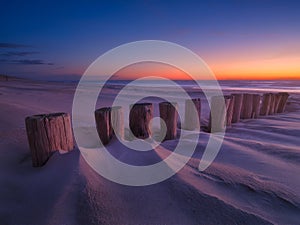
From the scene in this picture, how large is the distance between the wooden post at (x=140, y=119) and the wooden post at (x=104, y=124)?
16.5 inches

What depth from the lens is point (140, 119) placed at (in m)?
2.88

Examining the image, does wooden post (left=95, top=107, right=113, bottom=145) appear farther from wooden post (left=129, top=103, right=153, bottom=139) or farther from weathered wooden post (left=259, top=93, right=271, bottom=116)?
weathered wooden post (left=259, top=93, right=271, bottom=116)

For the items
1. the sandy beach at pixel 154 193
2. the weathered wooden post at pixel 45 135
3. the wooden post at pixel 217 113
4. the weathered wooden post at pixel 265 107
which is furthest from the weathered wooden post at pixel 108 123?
the weathered wooden post at pixel 265 107

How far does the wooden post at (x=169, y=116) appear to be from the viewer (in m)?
3.11

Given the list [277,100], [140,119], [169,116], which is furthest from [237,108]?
[140,119]

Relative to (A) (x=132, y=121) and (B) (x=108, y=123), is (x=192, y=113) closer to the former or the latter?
(A) (x=132, y=121)

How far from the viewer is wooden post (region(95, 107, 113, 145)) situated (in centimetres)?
252

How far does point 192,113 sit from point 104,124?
1818 mm

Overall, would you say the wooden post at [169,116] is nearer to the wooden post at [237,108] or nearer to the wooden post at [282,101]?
the wooden post at [237,108]

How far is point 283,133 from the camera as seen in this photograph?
3580mm

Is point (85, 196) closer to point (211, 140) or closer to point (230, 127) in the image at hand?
point (211, 140)

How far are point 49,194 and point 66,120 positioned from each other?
83 centimetres

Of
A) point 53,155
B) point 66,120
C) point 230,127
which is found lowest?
point 230,127

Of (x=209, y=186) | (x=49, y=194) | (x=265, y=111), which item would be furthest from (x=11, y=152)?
(x=265, y=111)
